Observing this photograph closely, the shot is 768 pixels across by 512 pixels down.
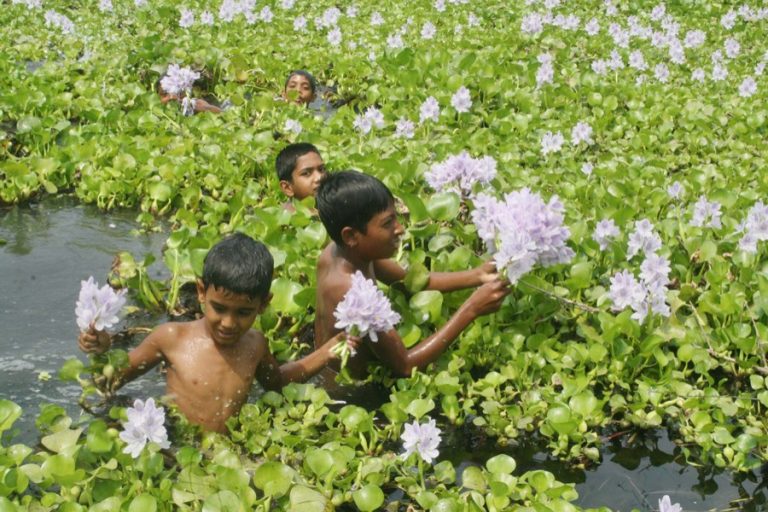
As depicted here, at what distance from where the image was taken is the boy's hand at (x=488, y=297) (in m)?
3.93

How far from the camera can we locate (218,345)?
362cm

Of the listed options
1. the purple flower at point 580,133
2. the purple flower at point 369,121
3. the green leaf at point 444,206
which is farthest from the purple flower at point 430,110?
the green leaf at point 444,206

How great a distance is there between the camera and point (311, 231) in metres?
4.83

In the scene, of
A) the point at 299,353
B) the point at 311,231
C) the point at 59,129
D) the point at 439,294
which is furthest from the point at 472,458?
the point at 59,129

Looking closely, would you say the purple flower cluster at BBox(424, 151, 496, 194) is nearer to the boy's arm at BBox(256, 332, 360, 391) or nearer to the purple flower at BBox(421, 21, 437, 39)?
the boy's arm at BBox(256, 332, 360, 391)

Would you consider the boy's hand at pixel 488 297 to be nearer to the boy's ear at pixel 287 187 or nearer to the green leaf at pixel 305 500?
the green leaf at pixel 305 500

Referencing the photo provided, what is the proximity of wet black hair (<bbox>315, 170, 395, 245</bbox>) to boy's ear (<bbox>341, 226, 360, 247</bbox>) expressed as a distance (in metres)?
0.01

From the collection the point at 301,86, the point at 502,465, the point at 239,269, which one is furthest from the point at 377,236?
the point at 301,86

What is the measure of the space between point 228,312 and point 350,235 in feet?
2.33

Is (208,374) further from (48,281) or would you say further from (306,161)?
(306,161)

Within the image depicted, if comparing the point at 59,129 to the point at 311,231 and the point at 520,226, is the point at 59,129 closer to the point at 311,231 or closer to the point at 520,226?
the point at 311,231

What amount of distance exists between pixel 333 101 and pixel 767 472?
5.53m

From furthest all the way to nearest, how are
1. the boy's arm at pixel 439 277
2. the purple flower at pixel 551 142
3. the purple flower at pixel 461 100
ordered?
1. the purple flower at pixel 461 100
2. the purple flower at pixel 551 142
3. the boy's arm at pixel 439 277

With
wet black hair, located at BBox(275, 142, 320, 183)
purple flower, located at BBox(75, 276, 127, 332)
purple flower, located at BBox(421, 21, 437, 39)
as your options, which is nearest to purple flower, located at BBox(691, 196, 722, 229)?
wet black hair, located at BBox(275, 142, 320, 183)
